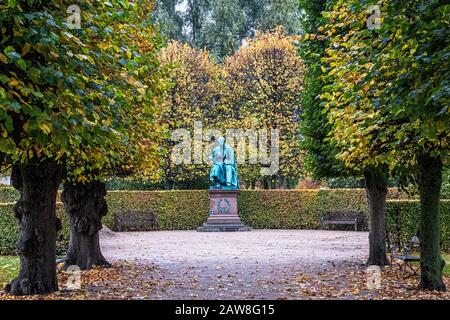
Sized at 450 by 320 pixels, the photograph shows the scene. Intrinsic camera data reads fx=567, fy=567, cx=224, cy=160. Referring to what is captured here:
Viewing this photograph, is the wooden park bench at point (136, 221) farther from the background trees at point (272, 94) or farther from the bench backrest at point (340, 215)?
the bench backrest at point (340, 215)

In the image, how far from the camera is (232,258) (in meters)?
14.2

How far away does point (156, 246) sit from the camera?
18000mm

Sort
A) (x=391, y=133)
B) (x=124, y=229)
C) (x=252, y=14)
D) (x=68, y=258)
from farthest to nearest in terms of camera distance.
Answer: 1. (x=252, y=14)
2. (x=124, y=229)
3. (x=68, y=258)
4. (x=391, y=133)

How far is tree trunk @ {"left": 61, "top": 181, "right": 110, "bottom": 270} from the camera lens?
1198cm

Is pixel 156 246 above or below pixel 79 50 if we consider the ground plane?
below

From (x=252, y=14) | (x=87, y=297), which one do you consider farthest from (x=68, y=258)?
(x=252, y=14)

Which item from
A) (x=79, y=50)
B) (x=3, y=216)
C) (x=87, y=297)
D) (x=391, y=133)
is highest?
(x=79, y=50)

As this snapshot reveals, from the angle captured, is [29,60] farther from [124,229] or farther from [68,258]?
[124,229]

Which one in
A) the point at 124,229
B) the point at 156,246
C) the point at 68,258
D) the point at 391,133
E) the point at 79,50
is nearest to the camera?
the point at 79,50
